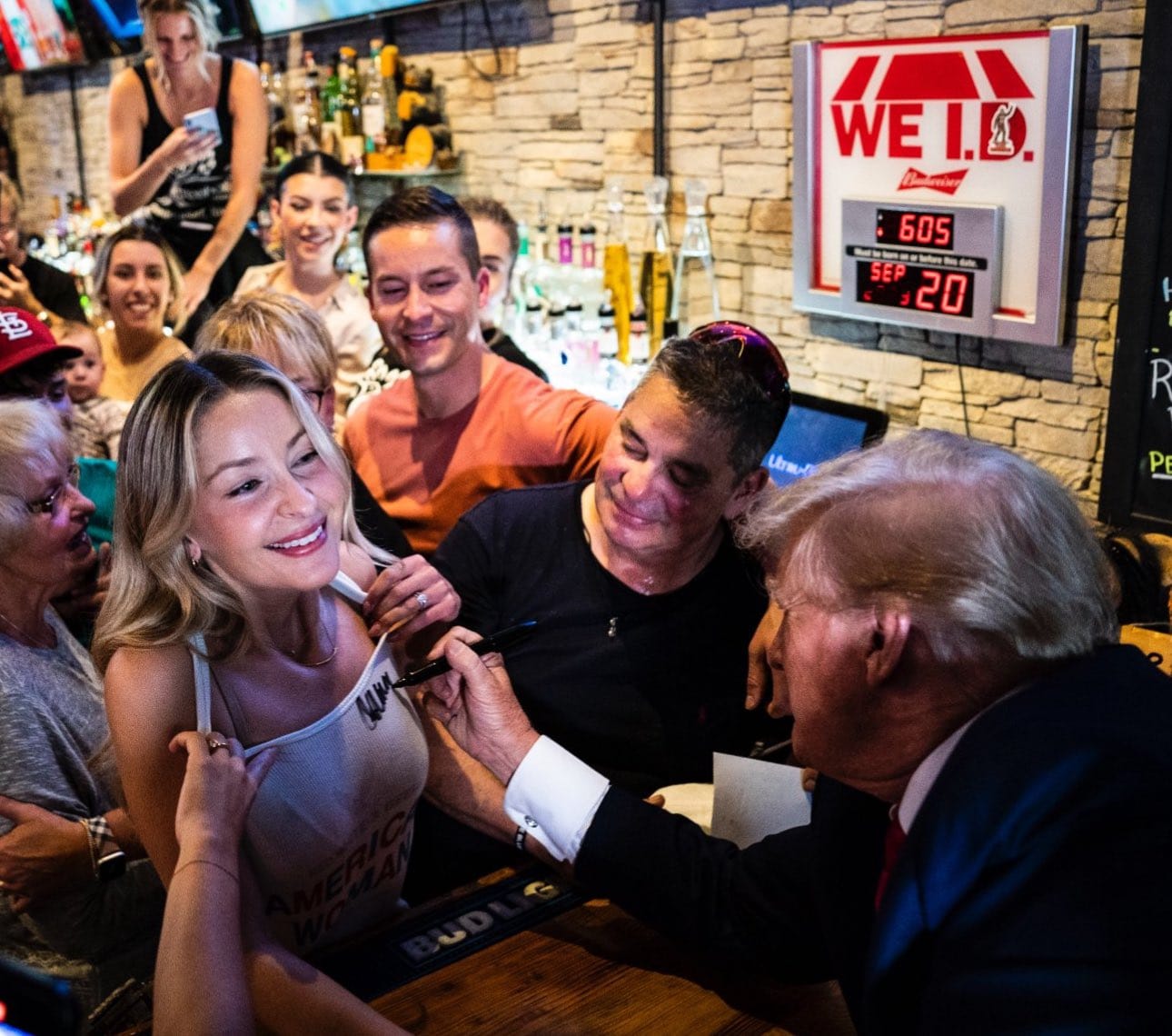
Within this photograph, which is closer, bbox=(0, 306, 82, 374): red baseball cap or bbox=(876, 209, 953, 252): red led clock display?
bbox=(0, 306, 82, 374): red baseball cap

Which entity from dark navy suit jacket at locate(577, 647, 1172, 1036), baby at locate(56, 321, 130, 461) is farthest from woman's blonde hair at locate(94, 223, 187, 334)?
dark navy suit jacket at locate(577, 647, 1172, 1036)

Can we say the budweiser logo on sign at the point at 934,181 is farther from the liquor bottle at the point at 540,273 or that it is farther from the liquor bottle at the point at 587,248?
the liquor bottle at the point at 540,273

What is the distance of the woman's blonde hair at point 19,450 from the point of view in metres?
1.72

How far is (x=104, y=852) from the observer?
1585mm

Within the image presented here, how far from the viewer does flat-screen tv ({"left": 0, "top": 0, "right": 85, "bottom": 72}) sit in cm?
683

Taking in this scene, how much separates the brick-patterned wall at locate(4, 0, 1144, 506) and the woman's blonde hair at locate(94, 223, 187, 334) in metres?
1.31

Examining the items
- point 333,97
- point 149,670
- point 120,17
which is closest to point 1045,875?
point 149,670

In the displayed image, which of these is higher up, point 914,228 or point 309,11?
point 309,11

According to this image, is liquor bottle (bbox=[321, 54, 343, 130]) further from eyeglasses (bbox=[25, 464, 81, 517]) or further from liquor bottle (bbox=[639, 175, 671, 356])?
eyeglasses (bbox=[25, 464, 81, 517])

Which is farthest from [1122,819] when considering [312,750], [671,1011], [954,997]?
[312,750]

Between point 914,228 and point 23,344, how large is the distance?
2091 mm

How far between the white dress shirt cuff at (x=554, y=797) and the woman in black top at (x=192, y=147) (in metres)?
3.14

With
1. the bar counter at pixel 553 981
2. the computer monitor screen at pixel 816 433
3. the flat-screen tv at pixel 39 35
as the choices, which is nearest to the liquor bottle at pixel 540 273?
the computer monitor screen at pixel 816 433

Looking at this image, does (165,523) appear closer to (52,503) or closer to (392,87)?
(52,503)
